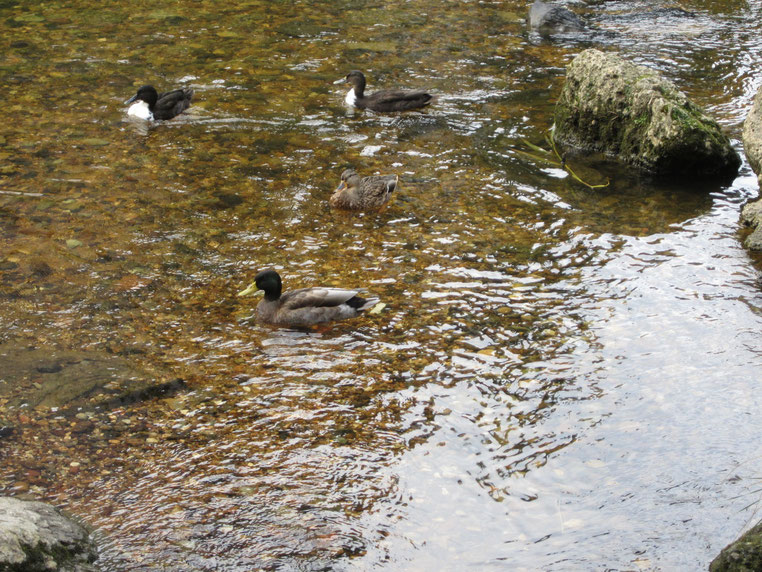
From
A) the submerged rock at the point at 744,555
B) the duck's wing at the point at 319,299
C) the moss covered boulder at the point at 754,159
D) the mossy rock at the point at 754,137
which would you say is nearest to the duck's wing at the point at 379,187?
the duck's wing at the point at 319,299

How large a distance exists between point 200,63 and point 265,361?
27.9 feet

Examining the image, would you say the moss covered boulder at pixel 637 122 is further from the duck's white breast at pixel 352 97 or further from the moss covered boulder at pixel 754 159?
the duck's white breast at pixel 352 97

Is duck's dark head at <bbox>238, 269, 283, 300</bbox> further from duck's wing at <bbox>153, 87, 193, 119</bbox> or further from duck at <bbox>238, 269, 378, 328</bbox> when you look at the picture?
duck's wing at <bbox>153, 87, 193, 119</bbox>

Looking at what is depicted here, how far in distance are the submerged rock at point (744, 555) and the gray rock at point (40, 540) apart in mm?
3542

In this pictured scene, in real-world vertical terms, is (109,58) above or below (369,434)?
above

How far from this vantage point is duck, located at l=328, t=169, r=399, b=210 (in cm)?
925

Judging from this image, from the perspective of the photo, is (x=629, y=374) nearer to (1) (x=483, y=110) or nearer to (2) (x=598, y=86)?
(2) (x=598, y=86)

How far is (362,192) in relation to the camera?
9.27m

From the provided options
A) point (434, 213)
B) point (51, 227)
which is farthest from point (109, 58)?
point (434, 213)

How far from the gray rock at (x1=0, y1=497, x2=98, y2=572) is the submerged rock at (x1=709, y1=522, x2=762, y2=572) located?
3.54m

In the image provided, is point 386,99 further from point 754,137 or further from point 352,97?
point 754,137

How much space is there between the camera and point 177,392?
21.0 ft

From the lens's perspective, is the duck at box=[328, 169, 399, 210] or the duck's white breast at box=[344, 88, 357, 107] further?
the duck's white breast at box=[344, 88, 357, 107]

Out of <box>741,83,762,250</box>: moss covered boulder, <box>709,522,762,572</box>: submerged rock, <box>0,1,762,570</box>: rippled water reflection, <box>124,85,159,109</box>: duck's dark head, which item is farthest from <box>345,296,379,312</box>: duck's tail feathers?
<box>124,85,159,109</box>: duck's dark head
